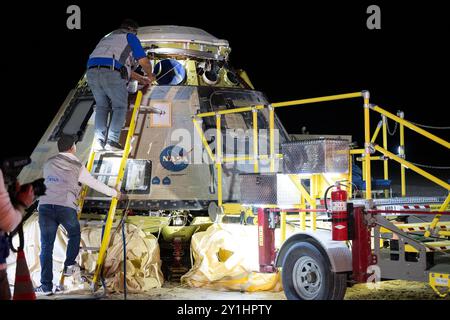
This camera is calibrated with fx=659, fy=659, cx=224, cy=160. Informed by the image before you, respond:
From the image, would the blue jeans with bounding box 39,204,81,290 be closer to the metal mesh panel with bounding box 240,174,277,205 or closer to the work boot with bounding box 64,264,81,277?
the work boot with bounding box 64,264,81,277

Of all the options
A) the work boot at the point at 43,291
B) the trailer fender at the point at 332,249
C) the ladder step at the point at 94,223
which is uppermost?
the ladder step at the point at 94,223

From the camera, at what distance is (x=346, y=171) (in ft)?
25.5

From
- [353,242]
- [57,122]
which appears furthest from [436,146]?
[353,242]

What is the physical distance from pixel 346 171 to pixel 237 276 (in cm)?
208

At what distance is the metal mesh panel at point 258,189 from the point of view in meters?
8.18

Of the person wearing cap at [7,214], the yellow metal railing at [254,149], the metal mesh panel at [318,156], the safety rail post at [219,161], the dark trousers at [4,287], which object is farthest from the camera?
the safety rail post at [219,161]

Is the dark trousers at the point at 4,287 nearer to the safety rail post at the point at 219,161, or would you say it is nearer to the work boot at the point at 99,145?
the work boot at the point at 99,145

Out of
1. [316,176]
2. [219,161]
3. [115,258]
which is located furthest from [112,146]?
[316,176]

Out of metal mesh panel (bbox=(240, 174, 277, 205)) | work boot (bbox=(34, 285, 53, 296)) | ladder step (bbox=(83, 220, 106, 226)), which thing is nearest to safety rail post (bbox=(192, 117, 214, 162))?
metal mesh panel (bbox=(240, 174, 277, 205))

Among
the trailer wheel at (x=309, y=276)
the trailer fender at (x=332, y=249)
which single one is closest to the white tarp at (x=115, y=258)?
the trailer wheel at (x=309, y=276)

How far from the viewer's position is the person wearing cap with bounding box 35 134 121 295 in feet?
26.4

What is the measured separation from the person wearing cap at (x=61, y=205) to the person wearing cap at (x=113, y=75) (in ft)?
3.17

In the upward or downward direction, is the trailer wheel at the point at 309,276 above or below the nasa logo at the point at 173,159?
below

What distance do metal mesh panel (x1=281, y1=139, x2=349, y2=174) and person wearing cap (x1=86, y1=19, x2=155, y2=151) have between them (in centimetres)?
247
